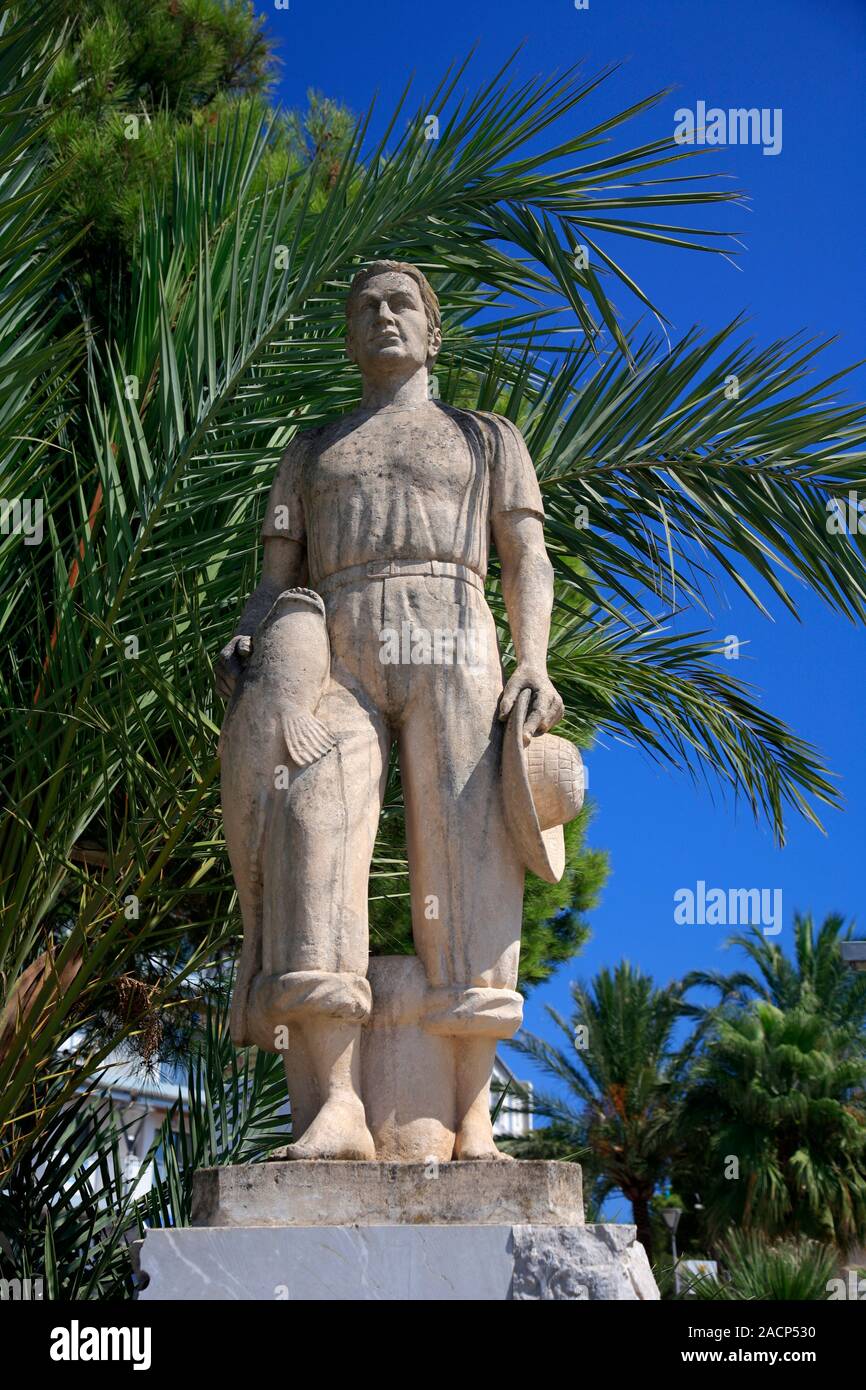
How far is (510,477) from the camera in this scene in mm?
4824

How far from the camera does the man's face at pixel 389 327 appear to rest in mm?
4898

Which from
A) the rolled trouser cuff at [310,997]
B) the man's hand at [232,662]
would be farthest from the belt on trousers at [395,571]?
the rolled trouser cuff at [310,997]

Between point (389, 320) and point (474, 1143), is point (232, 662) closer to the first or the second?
point (389, 320)

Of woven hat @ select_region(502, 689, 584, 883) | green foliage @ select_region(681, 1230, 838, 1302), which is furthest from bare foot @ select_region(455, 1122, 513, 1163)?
green foliage @ select_region(681, 1230, 838, 1302)

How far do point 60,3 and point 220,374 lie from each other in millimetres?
1621

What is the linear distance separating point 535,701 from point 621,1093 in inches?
741

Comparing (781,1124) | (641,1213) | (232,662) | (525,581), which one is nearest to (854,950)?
(525,581)

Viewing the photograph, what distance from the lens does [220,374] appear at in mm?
6801

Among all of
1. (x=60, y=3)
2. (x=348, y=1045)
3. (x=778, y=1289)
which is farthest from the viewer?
(x=778, y=1289)

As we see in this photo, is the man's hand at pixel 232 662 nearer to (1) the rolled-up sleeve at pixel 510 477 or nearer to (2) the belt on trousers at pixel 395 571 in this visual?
(2) the belt on trousers at pixel 395 571

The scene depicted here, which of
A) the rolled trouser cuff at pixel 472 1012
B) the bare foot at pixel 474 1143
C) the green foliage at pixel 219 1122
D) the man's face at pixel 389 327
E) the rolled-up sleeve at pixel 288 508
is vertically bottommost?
the green foliage at pixel 219 1122
